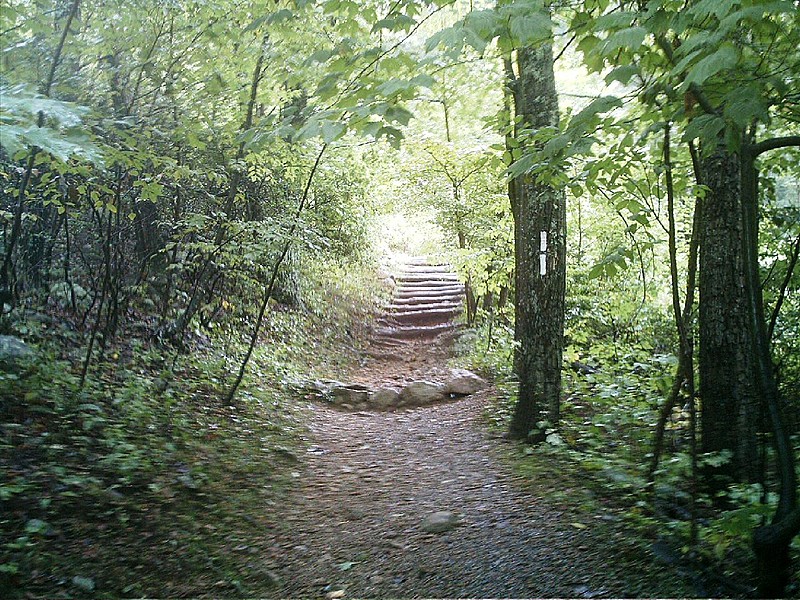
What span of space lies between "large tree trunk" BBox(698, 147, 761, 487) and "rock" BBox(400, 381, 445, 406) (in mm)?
4976

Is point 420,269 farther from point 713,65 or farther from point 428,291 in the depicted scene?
point 713,65

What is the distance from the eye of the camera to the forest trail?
336cm

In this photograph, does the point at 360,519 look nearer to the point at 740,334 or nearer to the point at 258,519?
the point at 258,519

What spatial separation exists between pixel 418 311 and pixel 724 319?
11980 millimetres

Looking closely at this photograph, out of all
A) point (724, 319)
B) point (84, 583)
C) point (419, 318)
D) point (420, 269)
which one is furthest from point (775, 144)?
point (420, 269)

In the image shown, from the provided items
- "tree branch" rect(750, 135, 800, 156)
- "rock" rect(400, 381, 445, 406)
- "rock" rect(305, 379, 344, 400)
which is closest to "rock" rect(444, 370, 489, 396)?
"rock" rect(400, 381, 445, 406)

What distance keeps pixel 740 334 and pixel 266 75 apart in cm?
537

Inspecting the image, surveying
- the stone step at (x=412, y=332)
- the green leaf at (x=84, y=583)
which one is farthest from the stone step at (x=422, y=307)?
the green leaf at (x=84, y=583)

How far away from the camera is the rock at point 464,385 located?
8961mm

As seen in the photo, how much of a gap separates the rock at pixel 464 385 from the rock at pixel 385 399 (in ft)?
2.56

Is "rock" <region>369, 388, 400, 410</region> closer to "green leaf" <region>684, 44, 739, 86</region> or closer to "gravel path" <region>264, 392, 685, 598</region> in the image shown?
"gravel path" <region>264, 392, 685, 598</region>

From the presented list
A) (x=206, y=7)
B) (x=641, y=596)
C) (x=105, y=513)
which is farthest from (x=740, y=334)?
(x=206, y=7)

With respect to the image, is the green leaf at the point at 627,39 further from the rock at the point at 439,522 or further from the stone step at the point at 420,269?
the stone step at the point at 420,269

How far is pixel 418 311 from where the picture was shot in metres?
16.0
